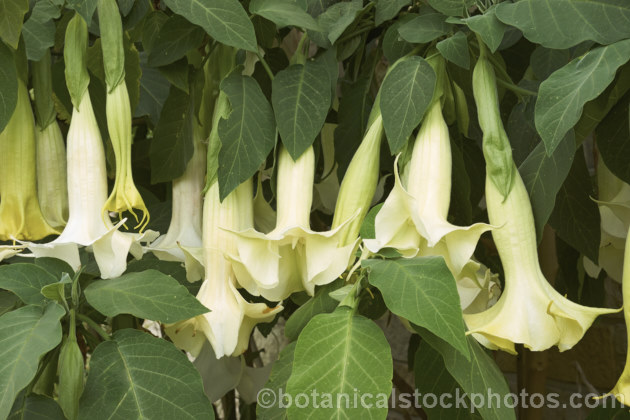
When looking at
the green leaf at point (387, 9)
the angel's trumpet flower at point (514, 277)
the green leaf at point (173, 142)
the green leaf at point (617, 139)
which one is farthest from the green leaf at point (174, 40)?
the green leaf at point (617, 139)

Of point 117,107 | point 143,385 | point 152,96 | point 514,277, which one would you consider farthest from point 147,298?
point 152,96

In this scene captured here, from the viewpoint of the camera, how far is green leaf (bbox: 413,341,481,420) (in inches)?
26.3

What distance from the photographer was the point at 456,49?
62cm

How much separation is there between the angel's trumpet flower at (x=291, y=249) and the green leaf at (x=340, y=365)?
0.06 m

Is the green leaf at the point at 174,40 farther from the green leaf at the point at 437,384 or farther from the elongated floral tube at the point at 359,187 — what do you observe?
the green leaf at the point at 437,384

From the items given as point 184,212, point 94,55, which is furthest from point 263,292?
point 94,55

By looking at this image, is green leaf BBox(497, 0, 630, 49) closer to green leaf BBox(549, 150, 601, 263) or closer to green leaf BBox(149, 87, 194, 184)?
green leaf BBox(549, 150, 601, 263)

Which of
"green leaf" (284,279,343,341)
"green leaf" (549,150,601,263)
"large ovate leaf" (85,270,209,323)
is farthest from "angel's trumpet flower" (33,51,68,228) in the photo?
"green leaf" (549,150,601,263)

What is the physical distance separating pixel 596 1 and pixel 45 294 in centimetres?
50

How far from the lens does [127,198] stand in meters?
0.65

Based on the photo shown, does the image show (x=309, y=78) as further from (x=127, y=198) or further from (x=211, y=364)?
(x=211, y=364)

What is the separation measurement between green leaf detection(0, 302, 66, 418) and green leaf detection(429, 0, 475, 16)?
0.40 meters

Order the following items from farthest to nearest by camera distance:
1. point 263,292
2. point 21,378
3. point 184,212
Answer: point 184,212
point 263,292
point 21,378

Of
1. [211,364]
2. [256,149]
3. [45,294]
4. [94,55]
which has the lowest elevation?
[211,364]
